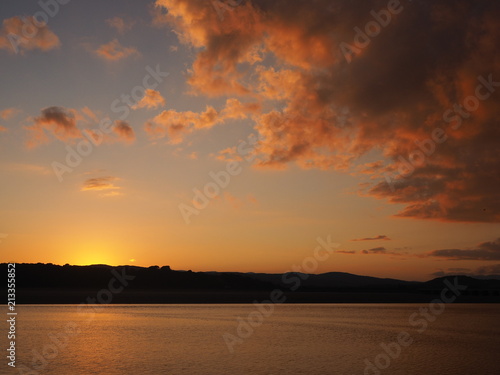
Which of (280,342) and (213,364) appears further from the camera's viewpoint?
(280,342)

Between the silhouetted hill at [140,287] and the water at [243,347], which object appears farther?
the silhouetted hill at [140,287]

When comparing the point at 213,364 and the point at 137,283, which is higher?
the point at 137,283

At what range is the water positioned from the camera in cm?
2538

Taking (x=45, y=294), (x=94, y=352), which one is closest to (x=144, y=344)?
(x=94, y=352)

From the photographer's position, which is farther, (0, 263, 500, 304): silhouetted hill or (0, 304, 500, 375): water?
(0, 263, 500, 304): silhouetted hill

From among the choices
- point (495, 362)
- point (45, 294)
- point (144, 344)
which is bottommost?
point (495, 362)

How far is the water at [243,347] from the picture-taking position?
83.3 ft

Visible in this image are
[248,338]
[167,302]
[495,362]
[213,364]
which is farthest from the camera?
[167,302]

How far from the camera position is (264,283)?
125750mm

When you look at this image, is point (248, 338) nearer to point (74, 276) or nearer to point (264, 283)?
point (74, 276)

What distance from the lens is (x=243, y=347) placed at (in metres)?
32.2

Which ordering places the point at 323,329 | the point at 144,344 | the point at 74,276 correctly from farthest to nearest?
the point at 74,276 < the point at 323,329 < the point at 144,344

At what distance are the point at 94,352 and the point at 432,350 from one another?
69.1 ft

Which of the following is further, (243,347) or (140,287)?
(140,287)
